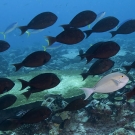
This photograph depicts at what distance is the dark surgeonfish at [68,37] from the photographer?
3643mm

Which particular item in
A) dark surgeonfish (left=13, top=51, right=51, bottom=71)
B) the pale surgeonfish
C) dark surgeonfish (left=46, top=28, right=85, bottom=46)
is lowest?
the pale surgeonfish

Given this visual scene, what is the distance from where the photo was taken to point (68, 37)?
3.65 meters

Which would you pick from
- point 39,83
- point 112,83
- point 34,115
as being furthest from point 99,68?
point 34,115

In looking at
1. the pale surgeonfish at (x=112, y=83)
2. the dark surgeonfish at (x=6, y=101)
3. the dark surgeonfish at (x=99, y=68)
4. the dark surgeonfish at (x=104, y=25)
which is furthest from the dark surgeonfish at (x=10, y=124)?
the dark surgeonfish at (x=104, y=25)

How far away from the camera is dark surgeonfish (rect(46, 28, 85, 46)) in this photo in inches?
143

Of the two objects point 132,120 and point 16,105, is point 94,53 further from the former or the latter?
point 16,105

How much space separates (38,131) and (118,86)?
307 centimetres

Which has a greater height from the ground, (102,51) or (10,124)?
(102,51)

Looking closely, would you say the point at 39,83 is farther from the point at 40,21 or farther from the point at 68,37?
the point at 40,21

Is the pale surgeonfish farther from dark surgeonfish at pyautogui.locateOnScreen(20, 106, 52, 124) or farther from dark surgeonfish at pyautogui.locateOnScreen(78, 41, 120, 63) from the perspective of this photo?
dark surgeonfish at pyautogui.locateOnScreen(20, 106, 52, 124)

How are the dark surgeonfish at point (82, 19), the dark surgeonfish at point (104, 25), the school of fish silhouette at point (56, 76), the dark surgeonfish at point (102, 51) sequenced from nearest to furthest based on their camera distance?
the school of fish silhouette at point (56, 76), the dark surgeonfish at point (102, 51), the dark surgeonfish at point (82, 19), the dark surgeonfish at point (104, 25)

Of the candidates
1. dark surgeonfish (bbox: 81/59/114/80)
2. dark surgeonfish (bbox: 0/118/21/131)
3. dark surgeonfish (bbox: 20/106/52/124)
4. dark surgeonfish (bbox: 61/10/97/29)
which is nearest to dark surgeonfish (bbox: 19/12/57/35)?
dark surgeonfish (bbox: 61/10/97/29)

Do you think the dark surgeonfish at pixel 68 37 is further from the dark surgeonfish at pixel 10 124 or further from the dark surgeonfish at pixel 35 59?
the dark surgeonfish at pixel 10 124

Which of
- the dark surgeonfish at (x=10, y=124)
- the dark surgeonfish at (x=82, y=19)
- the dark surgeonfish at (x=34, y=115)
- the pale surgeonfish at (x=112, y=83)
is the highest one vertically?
the dark surgeonfish at (x=82, y=19)
